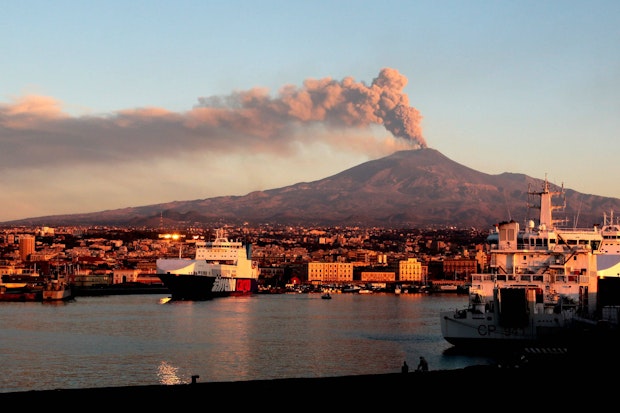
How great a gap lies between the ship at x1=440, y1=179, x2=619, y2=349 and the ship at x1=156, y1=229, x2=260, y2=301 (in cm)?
6663

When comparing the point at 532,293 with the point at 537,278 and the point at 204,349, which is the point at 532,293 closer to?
the point at 537,278

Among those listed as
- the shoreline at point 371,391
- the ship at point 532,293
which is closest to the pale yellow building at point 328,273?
the ship at point 532,293

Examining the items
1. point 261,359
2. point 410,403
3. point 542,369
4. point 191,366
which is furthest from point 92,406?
point 261,359

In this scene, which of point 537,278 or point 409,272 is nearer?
point 537,278

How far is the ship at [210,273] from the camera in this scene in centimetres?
10275

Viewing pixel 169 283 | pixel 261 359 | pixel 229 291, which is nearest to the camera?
pixel 261 359

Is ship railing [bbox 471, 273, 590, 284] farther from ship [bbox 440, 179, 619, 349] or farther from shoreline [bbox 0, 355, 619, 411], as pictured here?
shoreline [bbox 0, 355, 619, 411]

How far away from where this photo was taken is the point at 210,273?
111 metres

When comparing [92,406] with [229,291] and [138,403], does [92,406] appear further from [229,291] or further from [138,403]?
[229,291]

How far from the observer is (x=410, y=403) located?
1496 cm

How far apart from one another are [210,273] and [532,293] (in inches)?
3090

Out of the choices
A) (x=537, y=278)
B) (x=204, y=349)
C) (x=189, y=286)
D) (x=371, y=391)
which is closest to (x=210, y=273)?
(x=189, y=286)

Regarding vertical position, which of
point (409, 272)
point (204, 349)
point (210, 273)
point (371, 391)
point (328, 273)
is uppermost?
point (371, 391)

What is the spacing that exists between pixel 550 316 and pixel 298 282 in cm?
14733
